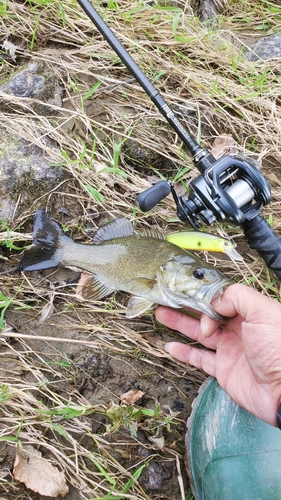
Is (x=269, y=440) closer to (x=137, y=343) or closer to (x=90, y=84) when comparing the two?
(x=137, y=343)

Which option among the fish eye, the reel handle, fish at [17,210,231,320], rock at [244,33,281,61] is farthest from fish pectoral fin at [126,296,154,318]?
rock at [244,33,281,61]

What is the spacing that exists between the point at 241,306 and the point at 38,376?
148 centimetres

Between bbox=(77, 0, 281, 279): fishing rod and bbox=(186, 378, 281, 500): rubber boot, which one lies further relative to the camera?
bbox=(77, 0, 281, 279): fishing rod

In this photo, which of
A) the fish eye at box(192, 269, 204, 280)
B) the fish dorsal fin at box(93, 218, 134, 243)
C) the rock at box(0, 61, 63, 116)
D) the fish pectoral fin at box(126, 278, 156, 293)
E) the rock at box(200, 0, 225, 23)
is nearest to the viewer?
the fish eye at box(192, 269, 204, 280)

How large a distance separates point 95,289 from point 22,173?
1060mm

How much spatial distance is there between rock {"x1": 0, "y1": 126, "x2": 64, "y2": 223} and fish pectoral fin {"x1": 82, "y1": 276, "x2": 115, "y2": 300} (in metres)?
0.77

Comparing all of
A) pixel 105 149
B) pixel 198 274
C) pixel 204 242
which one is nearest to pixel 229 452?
pixel 198 274

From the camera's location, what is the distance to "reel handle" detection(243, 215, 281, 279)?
3176mm

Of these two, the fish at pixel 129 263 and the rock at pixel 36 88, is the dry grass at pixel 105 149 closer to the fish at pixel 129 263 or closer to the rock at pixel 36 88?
the rock at pixel 36 88

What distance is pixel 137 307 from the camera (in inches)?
126

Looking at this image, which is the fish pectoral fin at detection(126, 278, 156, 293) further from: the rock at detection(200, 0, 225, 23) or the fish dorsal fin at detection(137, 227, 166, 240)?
the rock at detection(200, 0, 225, 23)

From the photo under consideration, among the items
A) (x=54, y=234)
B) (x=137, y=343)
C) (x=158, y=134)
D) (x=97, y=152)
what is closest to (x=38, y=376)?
(x=137, y=343)

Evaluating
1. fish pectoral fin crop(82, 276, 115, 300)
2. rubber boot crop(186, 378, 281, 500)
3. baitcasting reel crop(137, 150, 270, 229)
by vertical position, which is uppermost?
baitcasting reel crop(137, 150, 270, 229)

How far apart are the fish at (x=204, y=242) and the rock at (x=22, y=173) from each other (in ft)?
3.62
